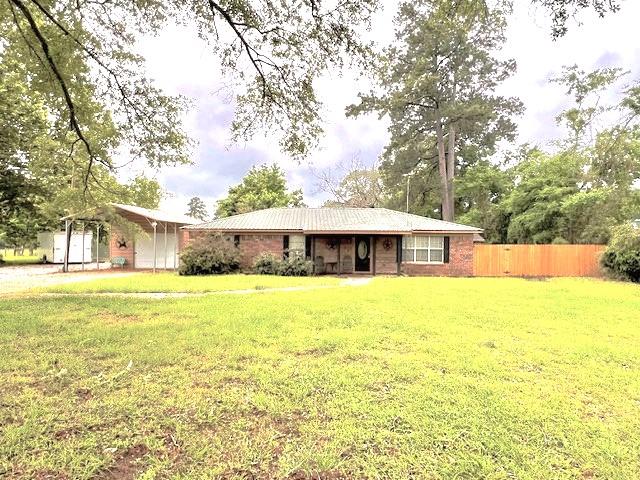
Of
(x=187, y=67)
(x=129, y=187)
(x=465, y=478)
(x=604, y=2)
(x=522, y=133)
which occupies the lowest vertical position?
(x=465, y=478)

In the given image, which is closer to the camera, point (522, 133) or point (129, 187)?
point (129, 187)

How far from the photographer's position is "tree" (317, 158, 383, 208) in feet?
108

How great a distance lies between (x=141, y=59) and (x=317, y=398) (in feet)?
23.2

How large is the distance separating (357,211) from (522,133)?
14568 mm

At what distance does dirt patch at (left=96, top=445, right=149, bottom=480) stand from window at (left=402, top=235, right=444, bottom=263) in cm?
1653

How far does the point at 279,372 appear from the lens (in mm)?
4008

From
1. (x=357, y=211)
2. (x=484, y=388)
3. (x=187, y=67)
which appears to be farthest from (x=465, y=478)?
(x=357, y=211)

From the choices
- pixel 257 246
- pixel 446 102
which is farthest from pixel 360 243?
pixel 446 102

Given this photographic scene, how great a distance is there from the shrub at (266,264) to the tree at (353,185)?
56.5 ft

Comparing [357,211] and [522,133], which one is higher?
[522,133]

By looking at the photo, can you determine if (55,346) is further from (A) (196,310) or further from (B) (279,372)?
(B) (279,372)

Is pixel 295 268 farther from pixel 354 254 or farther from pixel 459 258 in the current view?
pixel 459 258

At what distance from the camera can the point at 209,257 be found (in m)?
16.5

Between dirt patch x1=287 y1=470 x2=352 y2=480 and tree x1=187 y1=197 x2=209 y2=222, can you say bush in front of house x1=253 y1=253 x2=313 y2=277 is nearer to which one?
dirt patch x1=287 y1=470 x2=352 y2=480
